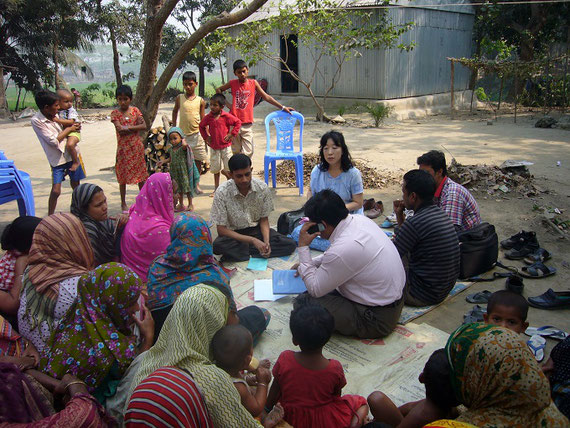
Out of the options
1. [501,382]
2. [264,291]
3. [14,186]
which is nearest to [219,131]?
[14,186]

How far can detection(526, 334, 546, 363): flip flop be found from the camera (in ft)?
8.71

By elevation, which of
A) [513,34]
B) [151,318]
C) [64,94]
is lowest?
[151,318]

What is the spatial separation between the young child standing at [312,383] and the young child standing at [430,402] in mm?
131

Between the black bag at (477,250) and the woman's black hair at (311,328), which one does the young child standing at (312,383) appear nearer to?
the woman's black hair at (311,328)

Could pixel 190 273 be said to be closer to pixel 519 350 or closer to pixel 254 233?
pixel 254 233

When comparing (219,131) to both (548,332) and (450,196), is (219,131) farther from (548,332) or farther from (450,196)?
(548,332)

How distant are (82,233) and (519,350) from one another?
231 cm

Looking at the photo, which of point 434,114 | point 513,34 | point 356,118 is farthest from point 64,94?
point 513,34

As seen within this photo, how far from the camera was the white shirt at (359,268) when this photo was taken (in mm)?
2654

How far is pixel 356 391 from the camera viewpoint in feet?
8.09

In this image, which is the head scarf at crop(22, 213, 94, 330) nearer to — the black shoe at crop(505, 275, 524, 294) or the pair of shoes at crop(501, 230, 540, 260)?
the black shoe at crop(505, 275, 524, 294)

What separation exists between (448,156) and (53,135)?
6579mm

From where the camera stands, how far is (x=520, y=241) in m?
4.23

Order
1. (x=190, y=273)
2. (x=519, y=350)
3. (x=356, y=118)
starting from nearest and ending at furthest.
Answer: (x=519, y=350), (x=190, y=273), (x=356, y=118)
